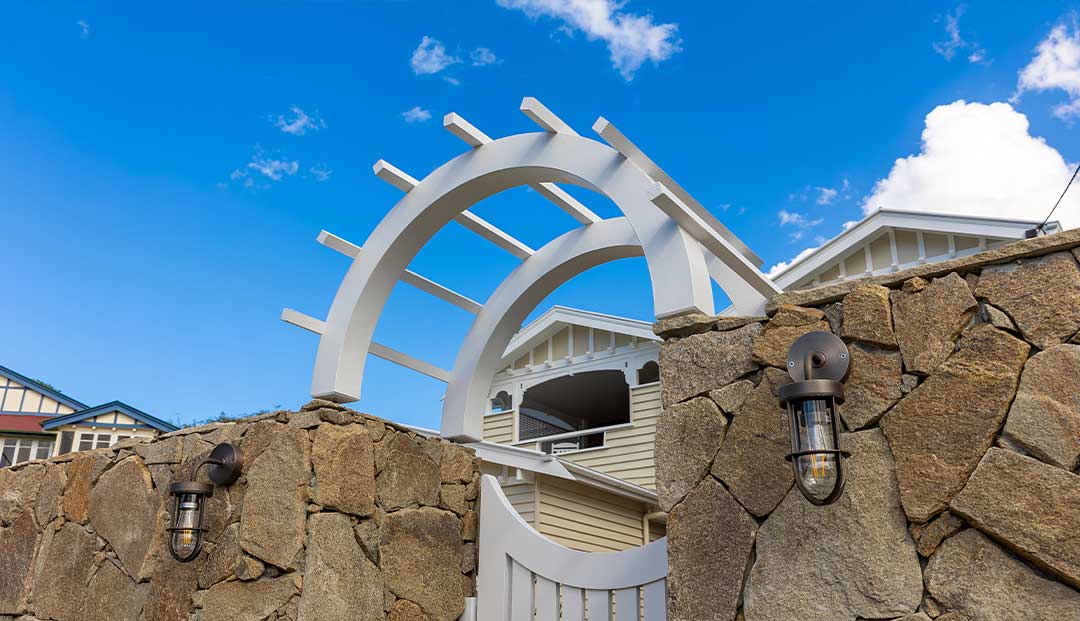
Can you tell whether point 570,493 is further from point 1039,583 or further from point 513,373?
point 1039,583

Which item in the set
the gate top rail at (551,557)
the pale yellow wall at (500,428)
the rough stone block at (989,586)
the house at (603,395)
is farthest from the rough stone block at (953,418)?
the pale yellow wall at (500,428)

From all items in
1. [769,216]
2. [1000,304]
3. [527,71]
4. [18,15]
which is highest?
[18,15]

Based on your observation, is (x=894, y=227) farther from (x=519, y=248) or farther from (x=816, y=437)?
(x=816, y=437)

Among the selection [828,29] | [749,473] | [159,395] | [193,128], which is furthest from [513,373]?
[159,395]

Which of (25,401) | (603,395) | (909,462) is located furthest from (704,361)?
(25,401)

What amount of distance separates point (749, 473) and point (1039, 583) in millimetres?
809

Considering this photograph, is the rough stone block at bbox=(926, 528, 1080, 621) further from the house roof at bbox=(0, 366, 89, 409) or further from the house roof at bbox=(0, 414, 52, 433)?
the house roof at bbox=(0, 366, 89, 409)

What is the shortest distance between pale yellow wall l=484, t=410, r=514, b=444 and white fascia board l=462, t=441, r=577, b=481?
4181 mm

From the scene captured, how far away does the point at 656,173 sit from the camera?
3.48 meters

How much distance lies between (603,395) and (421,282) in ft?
34.1

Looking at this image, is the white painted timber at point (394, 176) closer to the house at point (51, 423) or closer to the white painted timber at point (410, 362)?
the white painted timber at point (410, 362)

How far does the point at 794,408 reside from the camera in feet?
7.72

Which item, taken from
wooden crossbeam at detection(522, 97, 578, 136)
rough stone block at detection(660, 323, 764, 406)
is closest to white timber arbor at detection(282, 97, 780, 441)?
wooden crossbeam at detection(522, 97, 578, 136)

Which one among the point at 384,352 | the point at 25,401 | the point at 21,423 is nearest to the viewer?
the point at 384,352
